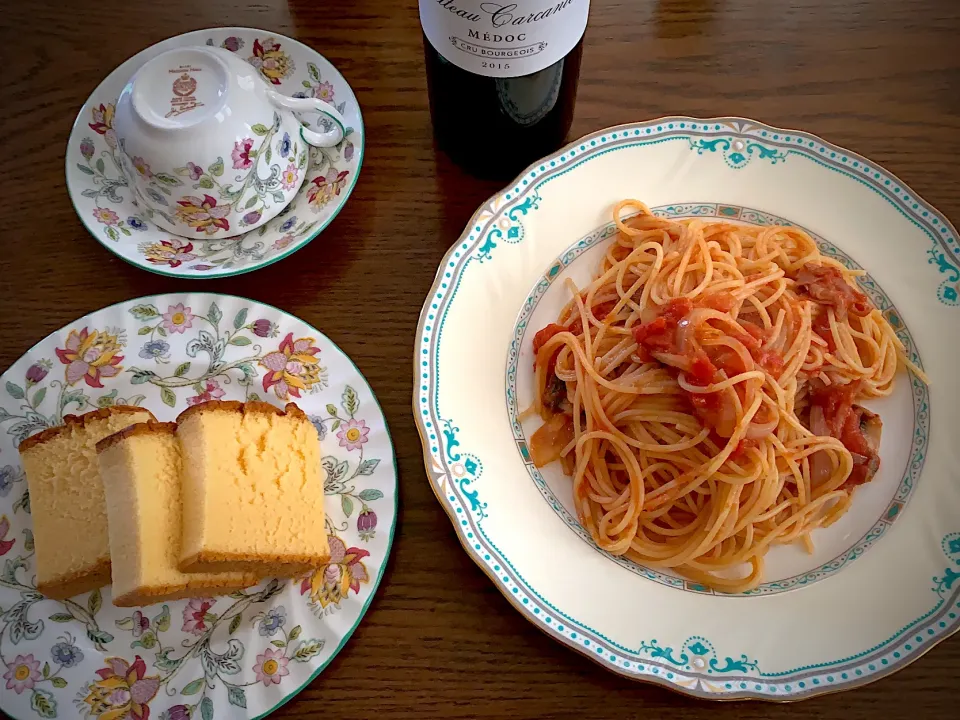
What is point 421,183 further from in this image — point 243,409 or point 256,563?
point 256,563

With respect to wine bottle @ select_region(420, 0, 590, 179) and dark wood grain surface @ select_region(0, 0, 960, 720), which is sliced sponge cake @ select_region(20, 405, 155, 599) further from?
wine bottle @ select_region(420, 0, 590, 179)

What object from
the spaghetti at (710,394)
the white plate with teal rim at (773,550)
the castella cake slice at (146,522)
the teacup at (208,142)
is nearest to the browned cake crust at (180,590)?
the castella cake slice at (146,522)

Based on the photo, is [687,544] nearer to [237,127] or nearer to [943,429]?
[943,429]

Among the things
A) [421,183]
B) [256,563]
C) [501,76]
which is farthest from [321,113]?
[256,563]

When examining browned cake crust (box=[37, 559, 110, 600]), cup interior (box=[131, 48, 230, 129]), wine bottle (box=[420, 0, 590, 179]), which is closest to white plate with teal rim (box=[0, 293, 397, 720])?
browned cake crust (box=[37, 559, 110, 600])

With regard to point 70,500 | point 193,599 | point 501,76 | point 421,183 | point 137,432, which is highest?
point 501,76

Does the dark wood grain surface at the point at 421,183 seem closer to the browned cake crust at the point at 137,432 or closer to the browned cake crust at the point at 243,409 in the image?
the browned cake crust at the point at 243,409

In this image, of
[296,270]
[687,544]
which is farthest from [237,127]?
[687,544]

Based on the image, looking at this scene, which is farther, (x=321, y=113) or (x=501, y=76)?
(x=321, y=113)
